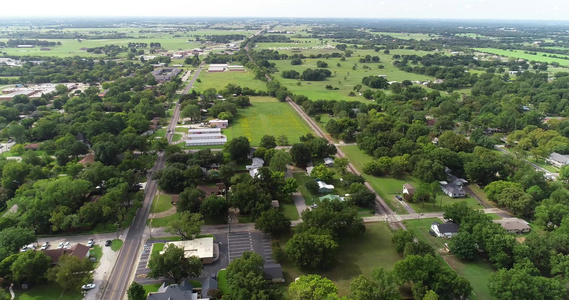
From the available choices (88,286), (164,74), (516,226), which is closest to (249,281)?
(88,286)

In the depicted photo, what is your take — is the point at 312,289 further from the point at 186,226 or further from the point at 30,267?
the point at 30,267

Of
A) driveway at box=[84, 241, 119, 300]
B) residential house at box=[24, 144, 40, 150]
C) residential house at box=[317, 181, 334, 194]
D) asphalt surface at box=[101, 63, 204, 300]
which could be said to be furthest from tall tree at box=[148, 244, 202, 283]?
residential house at box=[24, 144, 40, 150]

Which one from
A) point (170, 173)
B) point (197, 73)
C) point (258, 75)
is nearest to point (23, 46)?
point (197, 73)

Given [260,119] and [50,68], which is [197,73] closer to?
[50,68]

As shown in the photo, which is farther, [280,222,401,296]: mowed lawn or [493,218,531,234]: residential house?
[493,218,531,234]: residential house

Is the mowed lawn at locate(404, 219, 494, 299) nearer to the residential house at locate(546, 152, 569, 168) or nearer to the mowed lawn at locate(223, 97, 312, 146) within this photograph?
the mowed lawn at locate(223, 97, 312, 146)

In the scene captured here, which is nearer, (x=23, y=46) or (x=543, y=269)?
(x=543, y=269)

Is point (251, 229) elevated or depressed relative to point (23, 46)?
depressed
